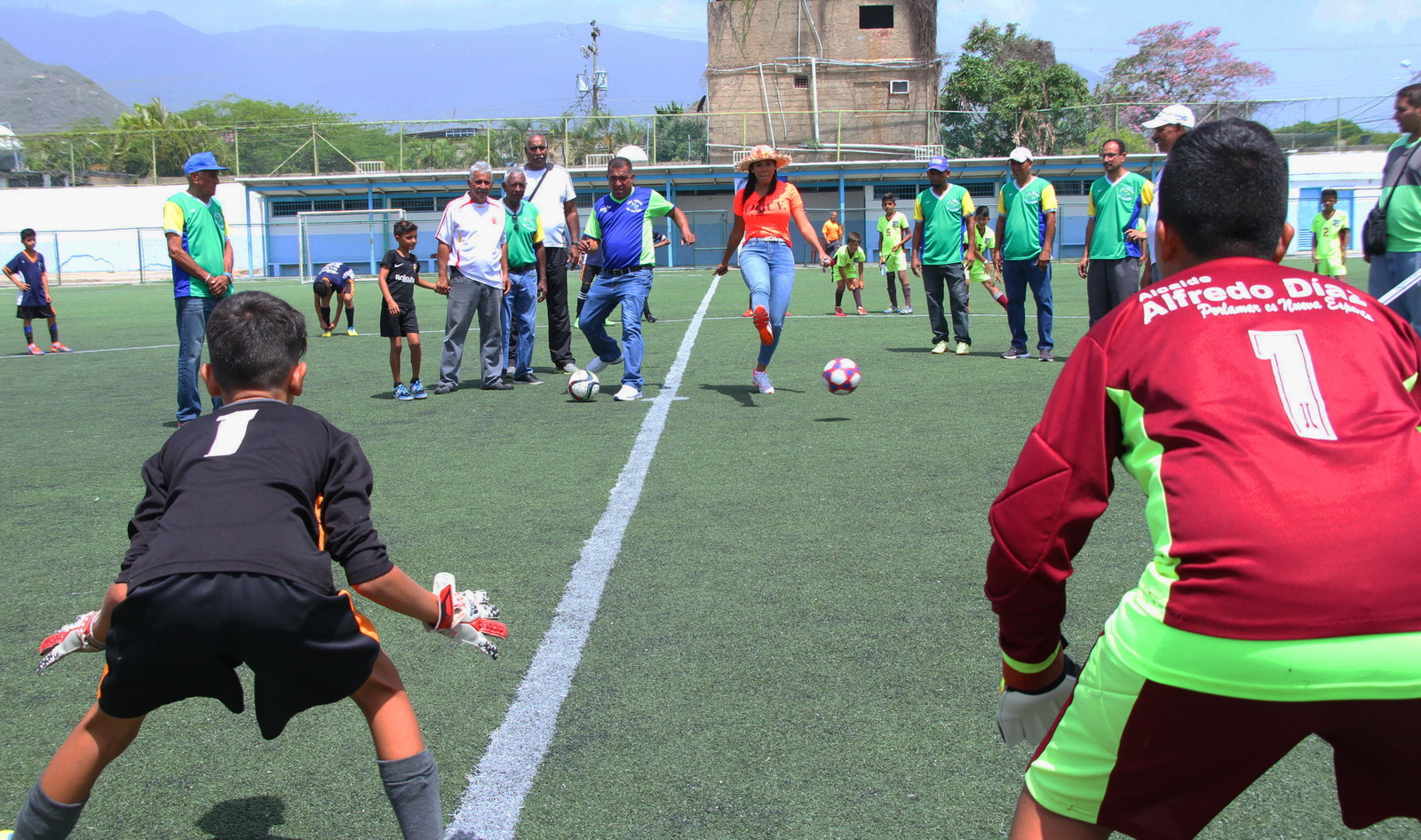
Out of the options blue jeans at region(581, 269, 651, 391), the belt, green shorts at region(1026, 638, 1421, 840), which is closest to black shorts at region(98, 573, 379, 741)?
green shorts at region(1026, 638, 1421, 840)

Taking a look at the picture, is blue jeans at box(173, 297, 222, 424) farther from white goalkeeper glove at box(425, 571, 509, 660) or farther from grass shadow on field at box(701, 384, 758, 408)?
white goalkeeper glove at box(425, 571, 509, 660)

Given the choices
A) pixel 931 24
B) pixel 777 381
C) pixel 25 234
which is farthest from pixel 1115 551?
pixel 931 24

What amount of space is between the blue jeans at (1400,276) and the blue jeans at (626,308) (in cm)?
538

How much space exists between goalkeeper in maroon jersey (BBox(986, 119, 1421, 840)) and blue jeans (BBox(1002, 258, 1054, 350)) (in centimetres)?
954

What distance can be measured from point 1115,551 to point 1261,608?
3.26m

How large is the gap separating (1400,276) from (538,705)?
21.6ft

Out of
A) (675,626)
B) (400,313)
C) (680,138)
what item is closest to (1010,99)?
(680,138)

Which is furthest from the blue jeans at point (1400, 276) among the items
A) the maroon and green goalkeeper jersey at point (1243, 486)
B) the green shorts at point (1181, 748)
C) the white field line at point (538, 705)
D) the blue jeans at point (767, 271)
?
the green shorts at point (1181, 748)

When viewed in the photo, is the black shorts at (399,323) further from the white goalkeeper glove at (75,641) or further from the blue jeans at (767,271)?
the white goalkeeper glove at (75,641)

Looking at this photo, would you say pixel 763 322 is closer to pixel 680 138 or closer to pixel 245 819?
pixel 245 819

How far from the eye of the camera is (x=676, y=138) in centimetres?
4384

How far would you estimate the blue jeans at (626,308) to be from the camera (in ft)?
30.7

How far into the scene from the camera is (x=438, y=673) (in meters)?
3.59

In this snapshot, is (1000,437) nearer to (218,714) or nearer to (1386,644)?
(218,714)
